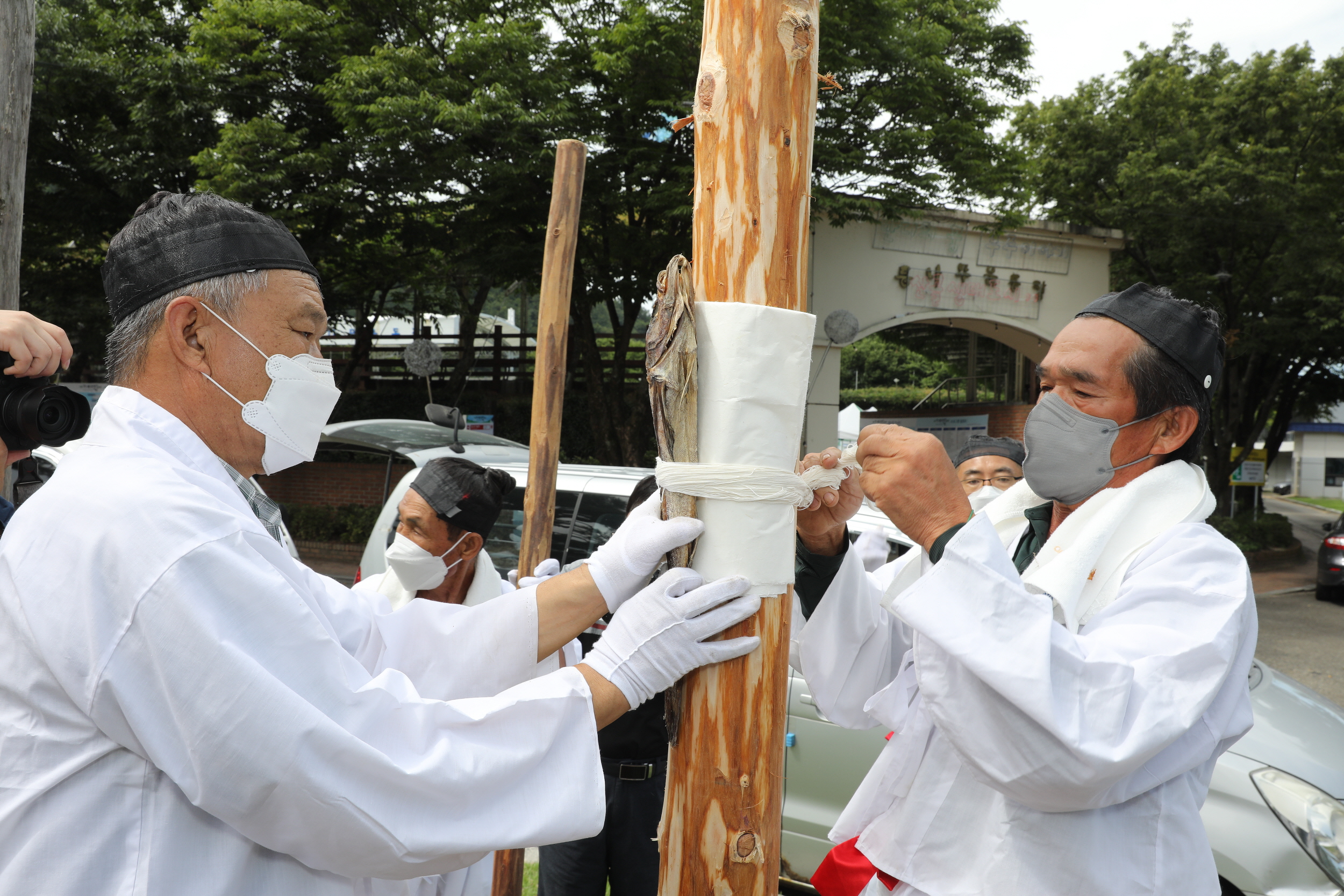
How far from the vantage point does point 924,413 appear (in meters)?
16.7

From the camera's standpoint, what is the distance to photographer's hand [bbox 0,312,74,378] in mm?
1912

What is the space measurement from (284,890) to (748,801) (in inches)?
30.4

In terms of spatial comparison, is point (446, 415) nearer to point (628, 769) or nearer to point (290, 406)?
point (628, 769)

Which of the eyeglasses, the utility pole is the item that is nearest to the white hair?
the eyeglasses

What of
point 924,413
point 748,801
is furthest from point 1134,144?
point 748,801

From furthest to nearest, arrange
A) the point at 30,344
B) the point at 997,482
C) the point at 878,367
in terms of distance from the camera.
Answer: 1. the point at 878,367
2. the point at 997,482
3. the point at 30,344

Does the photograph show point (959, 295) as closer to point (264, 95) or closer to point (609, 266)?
point (609, 266)

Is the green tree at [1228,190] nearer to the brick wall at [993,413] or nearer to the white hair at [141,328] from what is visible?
the brick wall at [993,413]

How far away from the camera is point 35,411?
6.53 feet

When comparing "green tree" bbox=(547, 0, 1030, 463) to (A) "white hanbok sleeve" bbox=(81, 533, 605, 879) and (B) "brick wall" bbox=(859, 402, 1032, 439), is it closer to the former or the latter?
(B) "brick wall" bbox=(859, 402, 1032, 439)

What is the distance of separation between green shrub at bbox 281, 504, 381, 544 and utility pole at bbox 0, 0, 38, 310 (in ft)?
31.6

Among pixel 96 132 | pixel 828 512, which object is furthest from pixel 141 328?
pixel 96 132

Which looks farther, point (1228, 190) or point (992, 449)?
point (1228, 190)

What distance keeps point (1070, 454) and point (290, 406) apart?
1546mm
